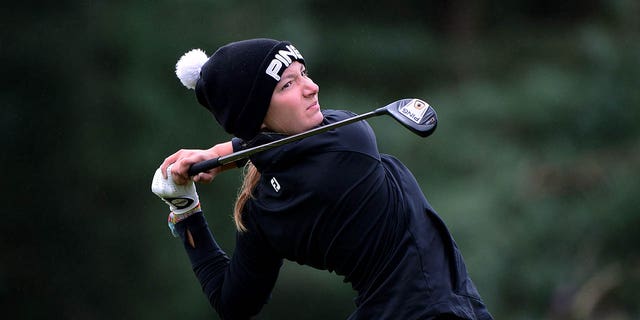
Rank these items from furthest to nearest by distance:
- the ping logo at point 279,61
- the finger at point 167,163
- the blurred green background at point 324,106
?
the blurred green background at point 324,106 → the finger at point 167,163 → the ping logo at point 279,61

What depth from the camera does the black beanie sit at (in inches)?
93.4

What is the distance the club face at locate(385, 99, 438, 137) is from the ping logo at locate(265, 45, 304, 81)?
24 cm

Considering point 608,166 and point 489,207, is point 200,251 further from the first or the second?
point 608,166

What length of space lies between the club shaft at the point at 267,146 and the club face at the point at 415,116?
0.10 ft

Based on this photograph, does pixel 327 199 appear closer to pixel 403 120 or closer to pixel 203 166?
pixel 403 120

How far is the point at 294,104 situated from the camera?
2.39 meters

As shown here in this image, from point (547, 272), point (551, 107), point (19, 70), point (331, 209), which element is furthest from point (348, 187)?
point (551, 107)

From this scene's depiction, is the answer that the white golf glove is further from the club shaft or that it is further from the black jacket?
the black jacket

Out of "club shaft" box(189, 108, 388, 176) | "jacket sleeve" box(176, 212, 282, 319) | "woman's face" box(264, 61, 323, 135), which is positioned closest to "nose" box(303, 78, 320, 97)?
"woman's face" box(264, 61, 323, 135)

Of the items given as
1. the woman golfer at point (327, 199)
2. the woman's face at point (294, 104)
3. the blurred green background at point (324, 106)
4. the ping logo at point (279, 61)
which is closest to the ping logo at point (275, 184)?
the woman golfer at point (327, 199)

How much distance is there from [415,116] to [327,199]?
25 cm

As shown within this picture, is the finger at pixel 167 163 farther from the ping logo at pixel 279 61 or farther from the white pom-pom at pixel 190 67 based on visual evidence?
the ping logo at pixel 279 61

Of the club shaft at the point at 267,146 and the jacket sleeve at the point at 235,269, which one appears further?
the jacket sleeve at the point at 235,269

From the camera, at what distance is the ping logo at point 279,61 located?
2.37 m
